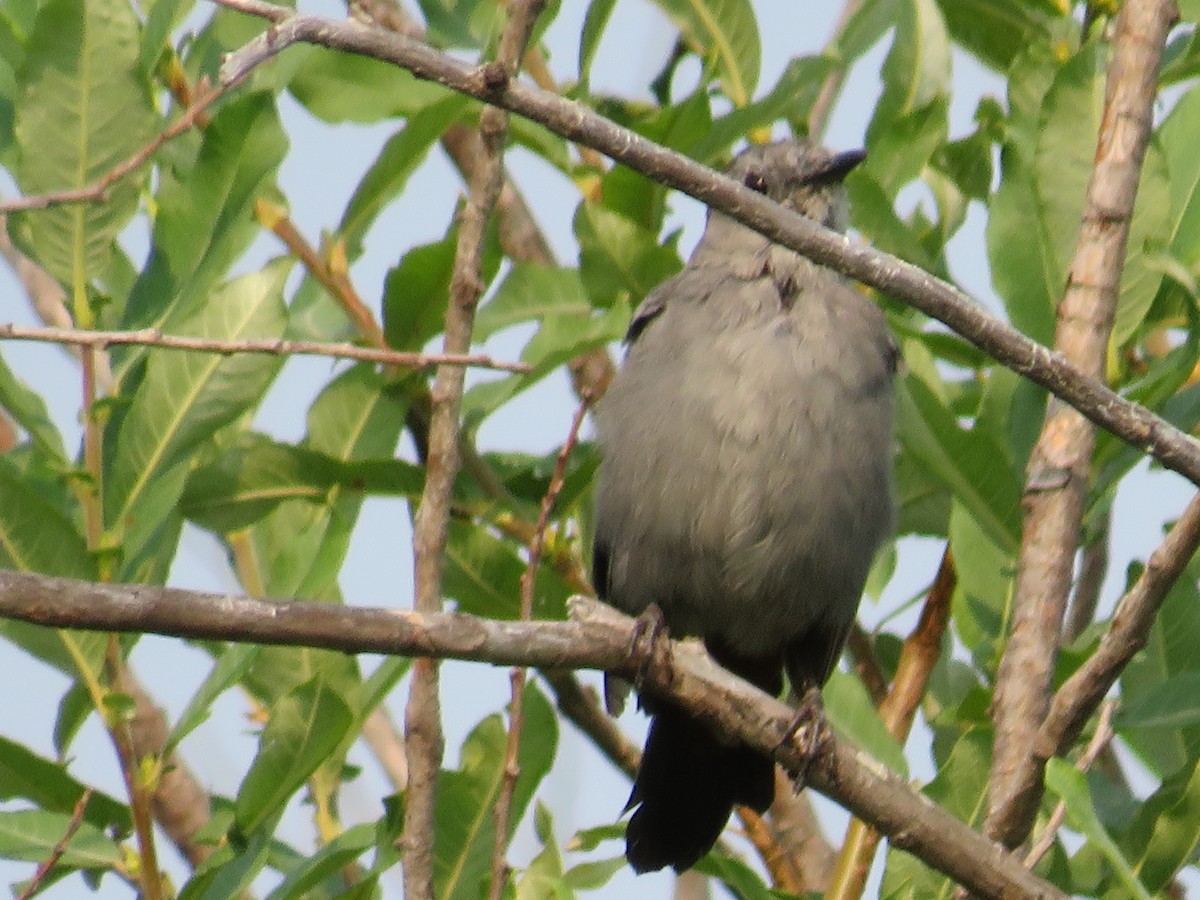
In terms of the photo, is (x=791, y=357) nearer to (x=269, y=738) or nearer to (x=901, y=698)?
(x=901, y=698)

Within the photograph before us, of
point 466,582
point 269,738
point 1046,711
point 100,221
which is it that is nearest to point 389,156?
point 100,221

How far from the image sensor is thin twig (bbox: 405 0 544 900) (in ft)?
11.9

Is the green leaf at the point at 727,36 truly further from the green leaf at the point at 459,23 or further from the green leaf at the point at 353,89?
the green leaf at the point at 353,89

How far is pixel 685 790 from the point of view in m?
5.02

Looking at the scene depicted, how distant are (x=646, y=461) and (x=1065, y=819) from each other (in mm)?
1381

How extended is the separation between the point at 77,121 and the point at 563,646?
2.03 metres

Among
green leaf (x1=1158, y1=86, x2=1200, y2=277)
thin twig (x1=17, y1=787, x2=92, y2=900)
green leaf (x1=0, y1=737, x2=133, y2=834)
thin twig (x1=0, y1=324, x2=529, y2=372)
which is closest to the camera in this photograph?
thin twig (x1=0, y1=324, x2=529, y2=372)

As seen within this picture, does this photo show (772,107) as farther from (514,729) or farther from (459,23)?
(514,729)

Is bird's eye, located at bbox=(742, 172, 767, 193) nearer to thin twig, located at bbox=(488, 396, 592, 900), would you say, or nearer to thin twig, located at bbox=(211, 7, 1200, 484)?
thin twig, located at bbox=(488, 396, 592, 900)

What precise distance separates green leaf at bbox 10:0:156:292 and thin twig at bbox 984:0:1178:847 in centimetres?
231

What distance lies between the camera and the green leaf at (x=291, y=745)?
4102mm

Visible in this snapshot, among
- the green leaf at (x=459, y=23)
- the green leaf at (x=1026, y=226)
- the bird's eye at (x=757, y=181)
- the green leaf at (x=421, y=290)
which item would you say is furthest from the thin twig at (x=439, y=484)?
the green leaf at (x=1026, y=226)

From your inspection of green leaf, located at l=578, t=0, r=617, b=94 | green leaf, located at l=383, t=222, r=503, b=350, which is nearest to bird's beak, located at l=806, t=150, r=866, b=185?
green leaf, located at l=578, t=0, r=617, b=94

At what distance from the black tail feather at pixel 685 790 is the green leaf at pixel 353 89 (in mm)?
1835
